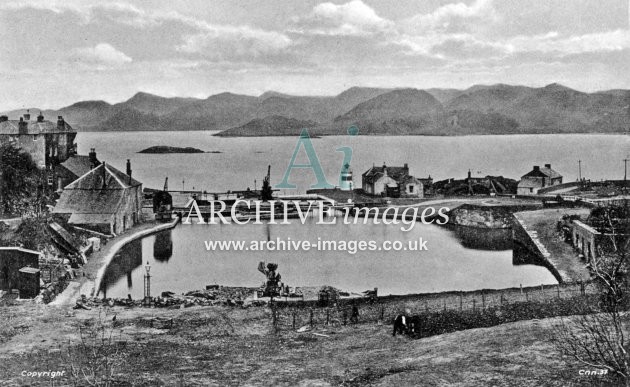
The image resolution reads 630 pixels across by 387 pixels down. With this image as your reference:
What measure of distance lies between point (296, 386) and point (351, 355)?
207 cm

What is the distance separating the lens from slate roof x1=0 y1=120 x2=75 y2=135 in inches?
840

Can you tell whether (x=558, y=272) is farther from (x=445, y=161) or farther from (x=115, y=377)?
(x=115, y=377)

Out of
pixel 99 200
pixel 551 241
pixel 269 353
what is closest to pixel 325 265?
pixel 269 353

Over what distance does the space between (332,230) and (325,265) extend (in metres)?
2.48

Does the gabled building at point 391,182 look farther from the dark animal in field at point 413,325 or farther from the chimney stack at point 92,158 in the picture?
the dark animal in field at point 413,325

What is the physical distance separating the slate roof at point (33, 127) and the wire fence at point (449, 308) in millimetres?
10133

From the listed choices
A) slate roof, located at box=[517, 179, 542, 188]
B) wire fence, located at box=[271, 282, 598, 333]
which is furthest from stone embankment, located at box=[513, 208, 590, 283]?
wire fence, located at box=[271, 282, 598, 333]

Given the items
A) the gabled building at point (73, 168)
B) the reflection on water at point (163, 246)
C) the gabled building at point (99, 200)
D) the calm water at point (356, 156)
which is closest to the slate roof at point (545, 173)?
the calm water at point (356, 156)

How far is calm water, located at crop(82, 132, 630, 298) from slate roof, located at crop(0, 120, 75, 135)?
3.46 ft

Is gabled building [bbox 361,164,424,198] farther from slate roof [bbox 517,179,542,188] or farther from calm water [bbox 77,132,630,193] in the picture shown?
slate roof [bbox 517,179,542,188]

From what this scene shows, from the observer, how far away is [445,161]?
33.8 meters

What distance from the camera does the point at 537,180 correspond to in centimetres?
3212

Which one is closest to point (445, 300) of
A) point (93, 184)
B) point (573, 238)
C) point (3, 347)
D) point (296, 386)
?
point (296, 386)

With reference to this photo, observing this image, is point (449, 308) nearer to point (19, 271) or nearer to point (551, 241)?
point (19, 271)
